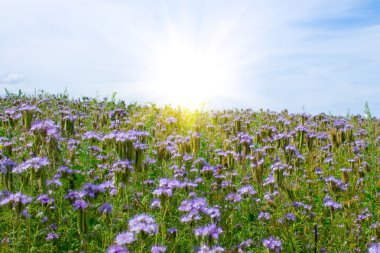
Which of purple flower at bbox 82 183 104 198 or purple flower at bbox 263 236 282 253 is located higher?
purple flower at bbox 82 183 104 198

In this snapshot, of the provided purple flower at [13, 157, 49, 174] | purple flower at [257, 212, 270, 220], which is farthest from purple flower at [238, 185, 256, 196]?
purple flower at [13, 157, 49, 174]

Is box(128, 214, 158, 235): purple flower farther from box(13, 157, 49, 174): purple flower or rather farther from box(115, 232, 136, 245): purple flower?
box(13, 157, 49, 174): purple flower

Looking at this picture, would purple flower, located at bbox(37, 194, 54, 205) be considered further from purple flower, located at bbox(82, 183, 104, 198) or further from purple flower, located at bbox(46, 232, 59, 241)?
purple flower, located at bbox(82, 183, 104, 198)

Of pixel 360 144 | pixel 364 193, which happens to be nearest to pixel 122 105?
pixel 360 144

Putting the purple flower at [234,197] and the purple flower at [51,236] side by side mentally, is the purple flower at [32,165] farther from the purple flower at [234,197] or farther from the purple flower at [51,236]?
the purple flower at [234,197]

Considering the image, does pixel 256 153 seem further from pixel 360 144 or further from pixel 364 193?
pixel 360 144

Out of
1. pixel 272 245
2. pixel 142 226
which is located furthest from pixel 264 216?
pixel 142 226

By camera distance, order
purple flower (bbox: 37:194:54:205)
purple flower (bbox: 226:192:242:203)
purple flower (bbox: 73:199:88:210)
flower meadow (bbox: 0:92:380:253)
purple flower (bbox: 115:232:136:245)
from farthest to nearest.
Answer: purple flower (bbox: 226:192:242:203) < purple flower (bbox: 37:194:54:205) < flower meadow (bbox: 0:92:380:253) < purple flower (bbox: 73:199:88:210) < purple flower (bbox: 115:232:136:245)

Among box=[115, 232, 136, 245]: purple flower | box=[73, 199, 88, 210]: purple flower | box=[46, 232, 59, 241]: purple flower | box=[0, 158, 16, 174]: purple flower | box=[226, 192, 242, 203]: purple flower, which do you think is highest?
box=[0, 158, 16, 174]: purple flower

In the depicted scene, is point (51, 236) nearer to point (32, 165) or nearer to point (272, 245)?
point (32, 165)

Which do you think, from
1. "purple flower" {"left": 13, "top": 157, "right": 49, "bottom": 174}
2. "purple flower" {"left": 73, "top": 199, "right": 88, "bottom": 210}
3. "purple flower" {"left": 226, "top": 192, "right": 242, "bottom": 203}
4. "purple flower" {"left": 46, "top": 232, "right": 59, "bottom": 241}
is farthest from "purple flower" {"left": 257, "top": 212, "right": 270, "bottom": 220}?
"purple flower" {"left": 13, "top": 157, "right": 49, "bottom": 174}

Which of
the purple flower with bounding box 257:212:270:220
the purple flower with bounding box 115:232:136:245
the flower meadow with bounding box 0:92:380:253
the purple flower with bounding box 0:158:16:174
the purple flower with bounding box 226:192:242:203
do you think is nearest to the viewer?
the purple flower with bounding box 115:232:136:245

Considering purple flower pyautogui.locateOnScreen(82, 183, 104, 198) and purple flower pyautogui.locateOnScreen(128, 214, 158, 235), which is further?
purple flower pyautogui.locateOnScreen(82, 183, 104, 198)

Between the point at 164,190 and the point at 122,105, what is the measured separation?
10.8 m
